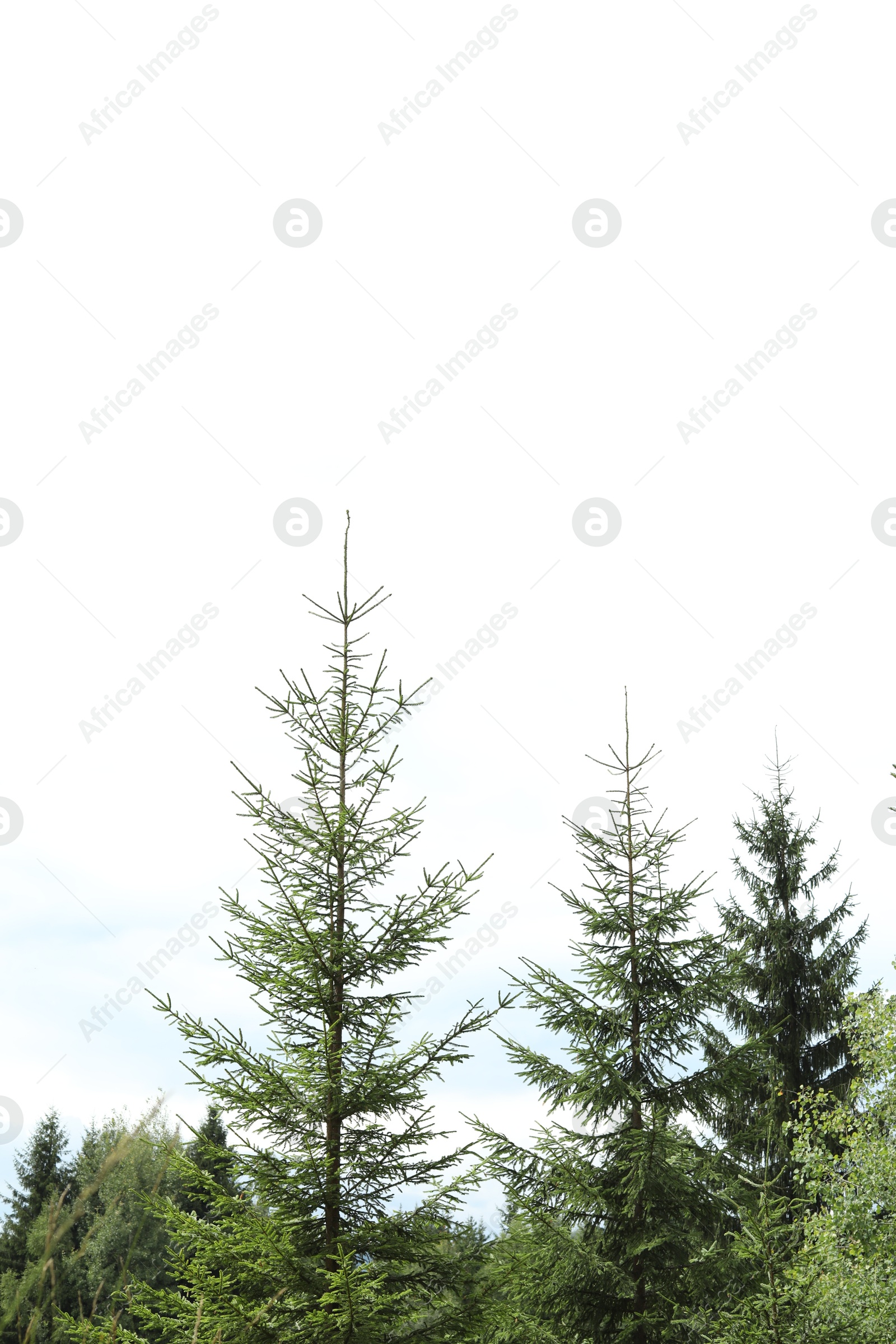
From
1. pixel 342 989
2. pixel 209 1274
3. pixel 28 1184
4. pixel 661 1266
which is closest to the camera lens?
pixel 209 1274

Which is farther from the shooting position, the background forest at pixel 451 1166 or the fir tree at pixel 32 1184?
the fir tree at pixel 32 1184

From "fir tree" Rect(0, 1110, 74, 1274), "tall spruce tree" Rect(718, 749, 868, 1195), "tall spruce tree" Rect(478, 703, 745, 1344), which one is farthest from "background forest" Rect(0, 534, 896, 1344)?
"fir tree" Rect(0, 1110, 74, 1274)

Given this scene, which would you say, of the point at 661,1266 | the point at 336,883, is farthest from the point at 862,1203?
the point at 336,883

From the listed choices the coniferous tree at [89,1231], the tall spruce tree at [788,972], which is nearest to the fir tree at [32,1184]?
the coniferous tree at [89,1231]

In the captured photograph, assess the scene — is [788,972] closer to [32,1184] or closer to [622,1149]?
[622,1149]

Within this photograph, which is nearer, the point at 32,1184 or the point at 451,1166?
the point at 451,1166

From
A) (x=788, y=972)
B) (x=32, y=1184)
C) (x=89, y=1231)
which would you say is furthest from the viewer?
(x=32, y=1184)

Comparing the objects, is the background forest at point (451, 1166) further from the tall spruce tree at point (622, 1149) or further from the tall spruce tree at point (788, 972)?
the tall spruce tree at point (788, 972)

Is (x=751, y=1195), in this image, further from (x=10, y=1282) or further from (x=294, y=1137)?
(x=10, y=1282)

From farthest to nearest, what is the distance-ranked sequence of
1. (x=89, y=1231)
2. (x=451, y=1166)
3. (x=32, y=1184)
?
(x=32, y=1184), (x=451, y=1166), (x=89, y=1231)

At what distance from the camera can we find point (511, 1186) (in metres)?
9.59

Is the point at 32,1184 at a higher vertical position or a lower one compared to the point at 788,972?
lower

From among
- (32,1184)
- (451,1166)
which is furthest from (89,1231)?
(32,1184)

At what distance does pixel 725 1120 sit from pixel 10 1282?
7514mm
